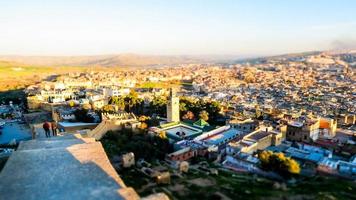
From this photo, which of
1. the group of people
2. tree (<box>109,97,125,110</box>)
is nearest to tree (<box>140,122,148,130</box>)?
the group of people

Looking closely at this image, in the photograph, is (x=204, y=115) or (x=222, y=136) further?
(x=204, y=115)

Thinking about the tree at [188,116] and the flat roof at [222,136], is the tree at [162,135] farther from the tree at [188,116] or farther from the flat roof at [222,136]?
the tree at [188,116]

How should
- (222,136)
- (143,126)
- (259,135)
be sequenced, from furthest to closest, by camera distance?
(143,126)
(222,136)
(259,135)

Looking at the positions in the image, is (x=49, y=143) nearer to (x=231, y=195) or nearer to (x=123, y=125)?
(x=231, y=195)

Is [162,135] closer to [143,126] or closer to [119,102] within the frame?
[143,126]

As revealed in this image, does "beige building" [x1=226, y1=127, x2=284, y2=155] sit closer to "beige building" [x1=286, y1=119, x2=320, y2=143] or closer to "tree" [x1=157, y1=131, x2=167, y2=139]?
"beige building" [x1=286, y1=119, x2=320, y2=143]

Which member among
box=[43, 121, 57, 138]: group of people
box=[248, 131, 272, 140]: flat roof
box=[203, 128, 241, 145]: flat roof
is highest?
box=[43, 121, 57, 138]: group of people

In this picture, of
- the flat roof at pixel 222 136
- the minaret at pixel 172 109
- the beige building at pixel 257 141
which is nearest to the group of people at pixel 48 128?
the flat roof at pixel 222 136

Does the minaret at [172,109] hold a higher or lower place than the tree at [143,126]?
higher

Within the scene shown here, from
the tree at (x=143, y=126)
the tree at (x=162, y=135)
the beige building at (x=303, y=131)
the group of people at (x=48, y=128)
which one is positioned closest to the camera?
the group of people at (x=48, y=128)

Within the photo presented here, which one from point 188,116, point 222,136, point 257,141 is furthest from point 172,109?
point 257,141

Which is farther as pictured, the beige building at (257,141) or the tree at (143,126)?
the tree at (143,126)

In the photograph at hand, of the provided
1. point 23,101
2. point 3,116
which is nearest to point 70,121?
point 3,116

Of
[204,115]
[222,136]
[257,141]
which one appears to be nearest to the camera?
[257,141]
